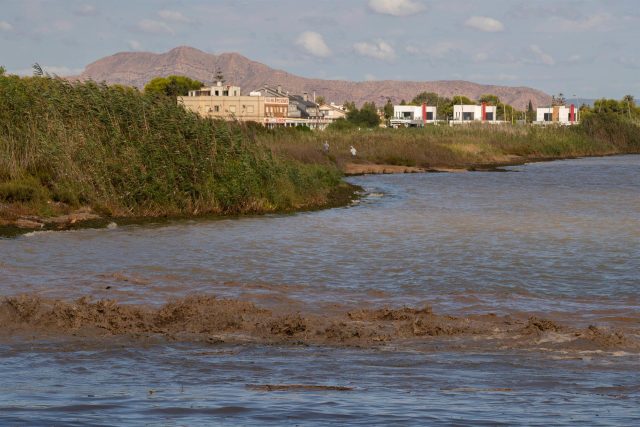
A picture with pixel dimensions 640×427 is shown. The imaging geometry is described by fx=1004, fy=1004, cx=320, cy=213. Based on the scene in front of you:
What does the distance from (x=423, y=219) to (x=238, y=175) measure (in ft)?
17.9

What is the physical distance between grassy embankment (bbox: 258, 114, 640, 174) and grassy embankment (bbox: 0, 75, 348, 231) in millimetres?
14430

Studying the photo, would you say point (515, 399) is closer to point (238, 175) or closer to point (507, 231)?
point (507, 231)

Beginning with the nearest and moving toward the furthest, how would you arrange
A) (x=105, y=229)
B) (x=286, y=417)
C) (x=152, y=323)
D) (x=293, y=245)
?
1. (x=286, y=417)
2. (x=152, y=323)
3. (x=293, y=245)
4. (x=105, y=229)

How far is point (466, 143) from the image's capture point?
7344 cm

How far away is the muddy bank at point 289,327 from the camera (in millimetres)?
11445

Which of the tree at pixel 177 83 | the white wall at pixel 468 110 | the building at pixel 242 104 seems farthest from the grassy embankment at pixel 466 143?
the white wall at pixel 468 110

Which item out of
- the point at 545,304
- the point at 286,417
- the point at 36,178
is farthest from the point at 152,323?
the point at 36,178

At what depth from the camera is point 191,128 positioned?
93.1 ft

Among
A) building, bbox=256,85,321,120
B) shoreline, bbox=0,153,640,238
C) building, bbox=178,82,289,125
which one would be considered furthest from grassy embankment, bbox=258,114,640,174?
building, bbox=256,85,321,120

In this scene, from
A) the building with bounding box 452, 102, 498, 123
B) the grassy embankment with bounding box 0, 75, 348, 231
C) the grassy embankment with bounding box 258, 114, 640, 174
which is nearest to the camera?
the grassy embankment with bounding box 0, 75, 348, 231

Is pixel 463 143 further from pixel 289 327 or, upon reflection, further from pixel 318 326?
pixel 289 327

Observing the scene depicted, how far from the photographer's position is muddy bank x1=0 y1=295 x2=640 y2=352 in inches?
451

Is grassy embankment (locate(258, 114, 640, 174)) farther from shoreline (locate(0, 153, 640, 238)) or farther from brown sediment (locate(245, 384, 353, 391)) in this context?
brown sediment (locate(245, 384, 353, 391))

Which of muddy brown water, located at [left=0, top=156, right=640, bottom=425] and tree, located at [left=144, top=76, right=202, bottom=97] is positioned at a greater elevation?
tree, located at [left=144, top=76, right=202, bottom=97]
